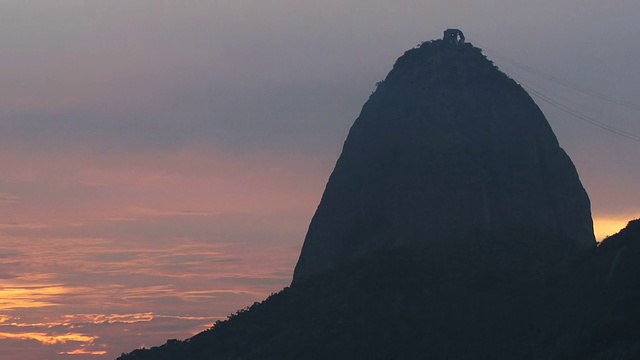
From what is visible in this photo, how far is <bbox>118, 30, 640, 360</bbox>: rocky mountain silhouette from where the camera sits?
93.4m

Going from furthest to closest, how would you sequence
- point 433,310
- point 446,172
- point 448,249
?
point 446,172 < point 448,249 < point 433,310

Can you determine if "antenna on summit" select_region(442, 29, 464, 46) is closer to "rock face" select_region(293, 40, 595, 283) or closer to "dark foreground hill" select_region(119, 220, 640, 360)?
"rock face" select_region(293, 40, 595, 283)

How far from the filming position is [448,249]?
105m

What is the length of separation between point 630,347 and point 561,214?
34271 millimetres

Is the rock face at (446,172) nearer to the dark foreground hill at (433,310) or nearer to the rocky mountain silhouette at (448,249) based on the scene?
the rocky mountain silhouette at (448,249)

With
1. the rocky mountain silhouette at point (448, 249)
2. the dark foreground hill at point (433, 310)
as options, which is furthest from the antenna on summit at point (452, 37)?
the dark foreground hill at point (433, 310)

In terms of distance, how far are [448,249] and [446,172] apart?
755cm

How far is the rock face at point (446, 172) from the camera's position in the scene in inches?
4269

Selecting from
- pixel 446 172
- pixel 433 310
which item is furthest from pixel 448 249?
pixel 433 310

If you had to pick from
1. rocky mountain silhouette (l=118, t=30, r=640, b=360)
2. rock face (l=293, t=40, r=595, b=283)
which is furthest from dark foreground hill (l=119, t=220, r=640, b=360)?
rock face (l=293, t=40, r=595, b=283)

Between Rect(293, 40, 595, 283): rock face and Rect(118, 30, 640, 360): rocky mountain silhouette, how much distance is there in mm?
119

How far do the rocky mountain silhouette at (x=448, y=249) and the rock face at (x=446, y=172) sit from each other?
0.39ft

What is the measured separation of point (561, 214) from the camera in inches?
4414

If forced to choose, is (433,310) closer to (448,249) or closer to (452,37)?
(448,249)
